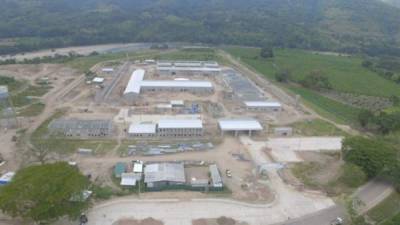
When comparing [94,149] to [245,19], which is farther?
[245,19]

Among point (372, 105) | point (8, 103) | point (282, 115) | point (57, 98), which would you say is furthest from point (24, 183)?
point (372, 105)

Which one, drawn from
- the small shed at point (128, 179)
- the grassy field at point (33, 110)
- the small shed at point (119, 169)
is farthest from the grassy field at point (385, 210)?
the grassy field at point (33, 110)

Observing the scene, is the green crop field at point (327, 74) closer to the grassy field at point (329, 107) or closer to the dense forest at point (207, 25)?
the grassy field at point (329, 107)

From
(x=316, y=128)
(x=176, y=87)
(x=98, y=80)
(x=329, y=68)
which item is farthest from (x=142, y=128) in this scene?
(x=329, y=68)

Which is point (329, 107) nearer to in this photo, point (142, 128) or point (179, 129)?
point (179, 129)

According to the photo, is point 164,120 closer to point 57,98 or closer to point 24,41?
point 57,98
